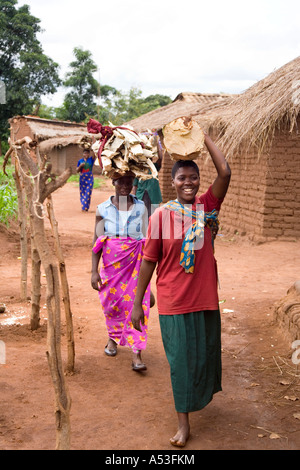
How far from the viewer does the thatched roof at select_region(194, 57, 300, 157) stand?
26.0 feet

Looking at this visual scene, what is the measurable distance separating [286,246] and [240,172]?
1853 millimetres

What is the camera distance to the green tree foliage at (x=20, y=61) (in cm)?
2550

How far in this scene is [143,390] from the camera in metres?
3.62

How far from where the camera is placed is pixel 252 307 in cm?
564

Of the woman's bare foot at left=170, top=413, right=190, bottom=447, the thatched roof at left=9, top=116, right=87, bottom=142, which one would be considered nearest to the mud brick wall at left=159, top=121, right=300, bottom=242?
the woman's bare foot at left=170, top=413, right=190, bottom=447

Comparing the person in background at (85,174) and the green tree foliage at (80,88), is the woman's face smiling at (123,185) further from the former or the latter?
the green tree foliage at (80,88)

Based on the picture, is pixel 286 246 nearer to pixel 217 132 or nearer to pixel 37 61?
pixel 217 132

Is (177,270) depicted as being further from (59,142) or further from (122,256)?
(59,142)

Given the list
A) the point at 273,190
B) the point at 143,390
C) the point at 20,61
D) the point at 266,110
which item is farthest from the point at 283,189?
the point at 20,61

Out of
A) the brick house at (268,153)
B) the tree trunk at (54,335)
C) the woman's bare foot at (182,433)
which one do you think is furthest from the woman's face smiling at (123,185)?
the brick house at (268,153)

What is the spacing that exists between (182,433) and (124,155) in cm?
200

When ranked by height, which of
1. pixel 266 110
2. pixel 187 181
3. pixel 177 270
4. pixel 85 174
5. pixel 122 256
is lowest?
pixel 122 256

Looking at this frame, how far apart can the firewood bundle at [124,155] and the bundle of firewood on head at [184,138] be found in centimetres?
101

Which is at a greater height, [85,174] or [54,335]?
[85,174]
